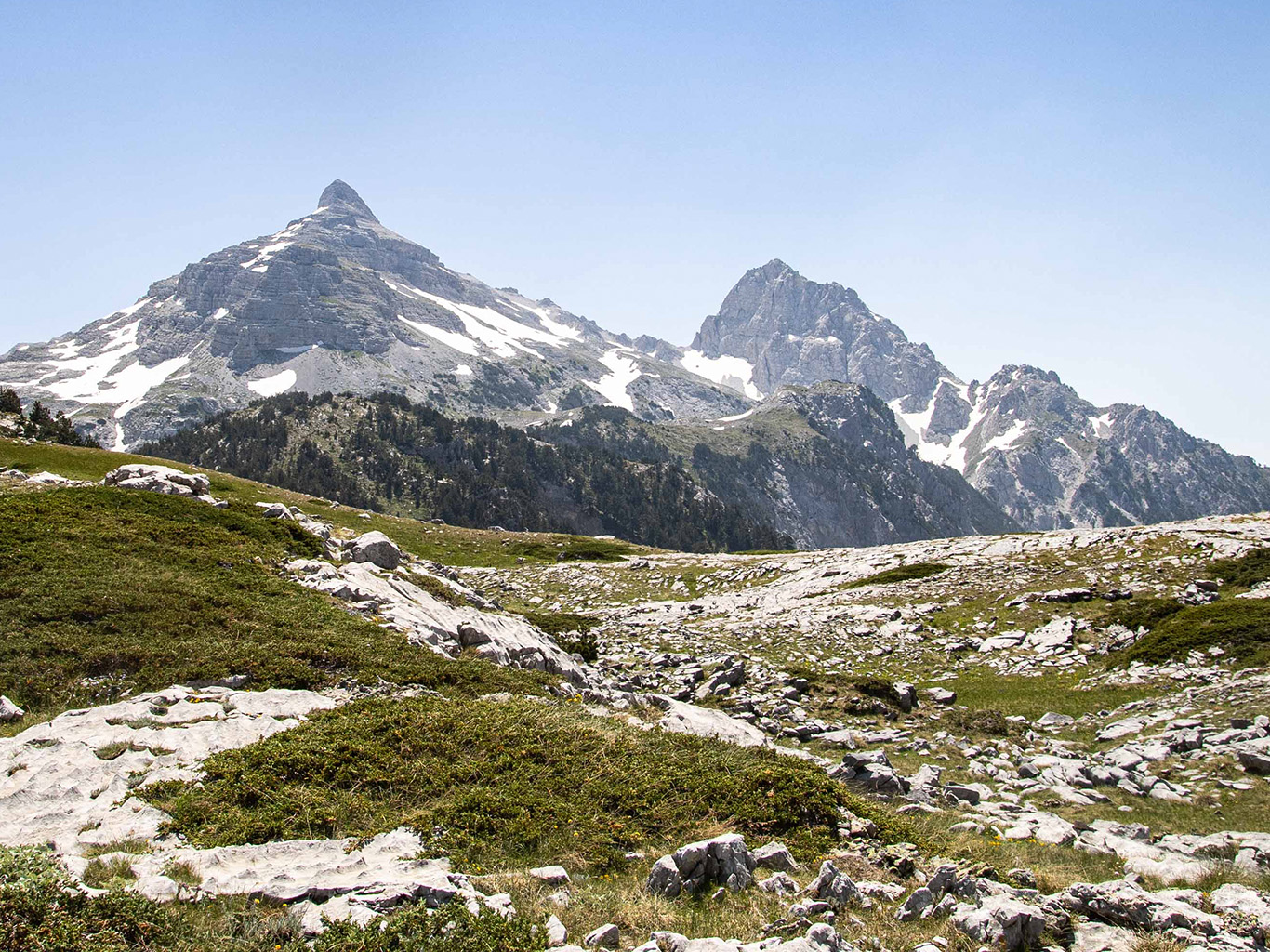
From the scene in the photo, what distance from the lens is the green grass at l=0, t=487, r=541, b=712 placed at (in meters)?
16.0

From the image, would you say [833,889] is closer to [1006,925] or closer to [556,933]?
[1006,925]

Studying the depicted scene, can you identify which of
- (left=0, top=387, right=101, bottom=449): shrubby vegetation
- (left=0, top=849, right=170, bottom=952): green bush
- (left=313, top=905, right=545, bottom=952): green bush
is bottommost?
(left=313, top=905, right=545, bottom=952): green bush

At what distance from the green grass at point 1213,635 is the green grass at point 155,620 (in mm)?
24157

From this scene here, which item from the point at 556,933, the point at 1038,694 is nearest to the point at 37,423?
the point at 556,933

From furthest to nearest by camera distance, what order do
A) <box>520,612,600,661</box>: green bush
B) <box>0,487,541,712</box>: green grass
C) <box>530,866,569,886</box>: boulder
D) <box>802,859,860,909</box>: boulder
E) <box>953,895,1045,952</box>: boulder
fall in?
<box>520,612,600,661</box>: green bush → <box>0,487,541,712</box>: green grass → <box>530,866,569,886</box>: boulder → <box>802,859,860,909</box>: boulder → <box>953,895,1045,952</box>: boulder

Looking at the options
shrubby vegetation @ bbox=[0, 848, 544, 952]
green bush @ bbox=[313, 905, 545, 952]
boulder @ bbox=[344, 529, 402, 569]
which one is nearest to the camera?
shrubby vegetation @ bbox=[0, 848, 544, 952]

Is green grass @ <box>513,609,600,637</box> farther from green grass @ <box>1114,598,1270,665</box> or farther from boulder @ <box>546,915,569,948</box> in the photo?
boulder @ <box>546,915,569,948</box>

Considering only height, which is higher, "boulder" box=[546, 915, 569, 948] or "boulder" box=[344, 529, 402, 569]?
"boulder" box=[344, 529, 402, 569]

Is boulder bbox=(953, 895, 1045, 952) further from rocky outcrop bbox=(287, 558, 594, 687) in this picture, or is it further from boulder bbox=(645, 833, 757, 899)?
rocky outcrop bbox=(287, 558, 594, 687)

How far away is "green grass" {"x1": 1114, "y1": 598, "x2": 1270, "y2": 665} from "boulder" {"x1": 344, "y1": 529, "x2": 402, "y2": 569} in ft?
106

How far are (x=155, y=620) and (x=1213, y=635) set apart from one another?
3596 centimetres

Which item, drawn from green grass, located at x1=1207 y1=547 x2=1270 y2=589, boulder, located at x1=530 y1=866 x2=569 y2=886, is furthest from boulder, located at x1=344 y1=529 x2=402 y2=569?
green grass, located at x1=1207 y1=547 x2=1270 y2=589

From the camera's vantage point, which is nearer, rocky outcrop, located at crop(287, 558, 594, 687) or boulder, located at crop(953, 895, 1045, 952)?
boulder, located at crop(953, 895, 1045, 952)

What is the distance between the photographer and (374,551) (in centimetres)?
3272
